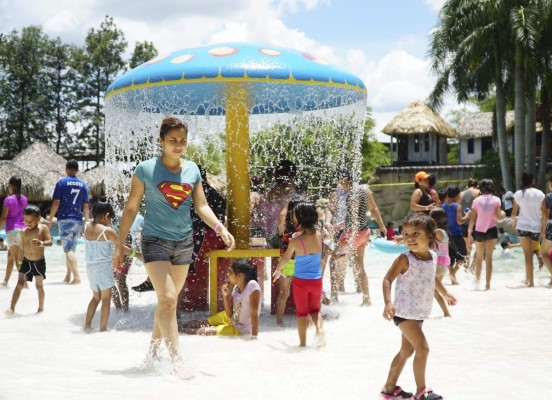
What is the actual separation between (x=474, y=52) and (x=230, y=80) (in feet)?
71.0

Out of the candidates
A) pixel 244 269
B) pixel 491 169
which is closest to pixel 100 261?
pixel 244 269

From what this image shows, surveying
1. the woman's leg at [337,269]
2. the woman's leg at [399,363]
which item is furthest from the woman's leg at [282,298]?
the woman's leg at [399,363]

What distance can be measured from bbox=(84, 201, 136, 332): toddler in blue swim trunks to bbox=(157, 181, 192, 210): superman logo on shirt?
6.25 ft

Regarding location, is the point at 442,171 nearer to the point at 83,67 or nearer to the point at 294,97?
the point at 83,67

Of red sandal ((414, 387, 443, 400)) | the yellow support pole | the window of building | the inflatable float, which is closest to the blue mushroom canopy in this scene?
the yellow support pole

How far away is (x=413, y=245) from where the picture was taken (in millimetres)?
4332

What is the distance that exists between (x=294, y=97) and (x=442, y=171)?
26285 millimetres

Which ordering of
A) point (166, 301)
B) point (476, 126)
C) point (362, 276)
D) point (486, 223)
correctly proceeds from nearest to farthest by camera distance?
point (166, 301) < point (362, 276) < point (486, 223) < point (476, 126)

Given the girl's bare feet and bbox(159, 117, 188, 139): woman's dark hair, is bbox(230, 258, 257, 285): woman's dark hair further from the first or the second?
the girl's bare feet

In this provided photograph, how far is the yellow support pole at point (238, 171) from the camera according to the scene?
24.7ft

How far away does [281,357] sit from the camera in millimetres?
5664

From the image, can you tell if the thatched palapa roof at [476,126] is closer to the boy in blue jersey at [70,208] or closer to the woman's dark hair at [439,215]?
the woman's dark hair at [439,215]

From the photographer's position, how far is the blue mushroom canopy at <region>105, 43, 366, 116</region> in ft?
21.5

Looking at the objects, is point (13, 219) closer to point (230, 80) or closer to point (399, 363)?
point (230, 80)
